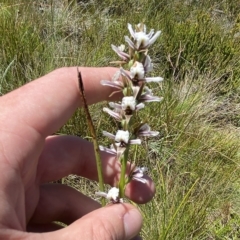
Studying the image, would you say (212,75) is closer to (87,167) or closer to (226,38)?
(226,38)

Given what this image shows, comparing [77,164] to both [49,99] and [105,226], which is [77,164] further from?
[105,226]

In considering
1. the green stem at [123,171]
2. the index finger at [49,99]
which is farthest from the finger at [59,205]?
the green stem at [123,171]

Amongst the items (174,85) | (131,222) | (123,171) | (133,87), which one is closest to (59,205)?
(131,222)

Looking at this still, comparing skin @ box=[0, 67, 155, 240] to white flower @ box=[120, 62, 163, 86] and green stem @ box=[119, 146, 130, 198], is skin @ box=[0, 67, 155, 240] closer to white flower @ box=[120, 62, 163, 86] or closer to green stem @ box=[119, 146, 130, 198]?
green stem @ box=[119, 146, 130, 198]

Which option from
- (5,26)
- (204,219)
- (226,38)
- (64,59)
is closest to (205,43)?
(226,38)

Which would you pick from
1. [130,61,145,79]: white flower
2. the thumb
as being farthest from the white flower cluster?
the thumb

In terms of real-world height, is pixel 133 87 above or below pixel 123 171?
above
